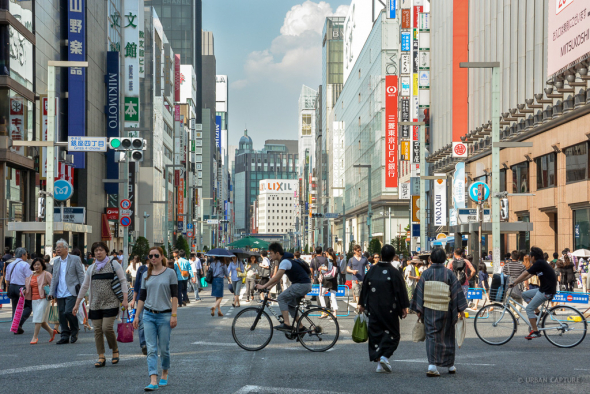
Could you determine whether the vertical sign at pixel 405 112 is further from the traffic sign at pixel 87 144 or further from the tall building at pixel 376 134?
the traffic sign at pixel 87 144

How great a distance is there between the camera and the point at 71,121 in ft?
152

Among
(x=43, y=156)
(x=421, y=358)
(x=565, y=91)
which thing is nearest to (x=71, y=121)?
(x=43, y=156)

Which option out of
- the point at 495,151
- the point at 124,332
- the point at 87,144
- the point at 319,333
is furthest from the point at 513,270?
the point at 87,144

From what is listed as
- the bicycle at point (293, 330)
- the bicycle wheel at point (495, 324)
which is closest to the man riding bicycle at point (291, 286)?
the bicycle at point (293, 330)

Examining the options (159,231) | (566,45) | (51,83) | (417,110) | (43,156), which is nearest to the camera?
(51,83)

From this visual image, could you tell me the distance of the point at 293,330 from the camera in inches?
474

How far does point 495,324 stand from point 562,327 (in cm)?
109

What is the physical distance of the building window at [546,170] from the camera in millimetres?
35312

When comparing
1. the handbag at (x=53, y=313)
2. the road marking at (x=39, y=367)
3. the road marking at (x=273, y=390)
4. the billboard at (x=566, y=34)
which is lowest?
the road marking at (x=39, y=367)

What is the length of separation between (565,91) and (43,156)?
2609cm

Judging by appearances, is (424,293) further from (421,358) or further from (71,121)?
(71,121)

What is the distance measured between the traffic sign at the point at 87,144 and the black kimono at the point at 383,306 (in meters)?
14.8

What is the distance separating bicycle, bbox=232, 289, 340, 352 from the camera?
39.2ft

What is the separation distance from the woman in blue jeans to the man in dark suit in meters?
4.64
